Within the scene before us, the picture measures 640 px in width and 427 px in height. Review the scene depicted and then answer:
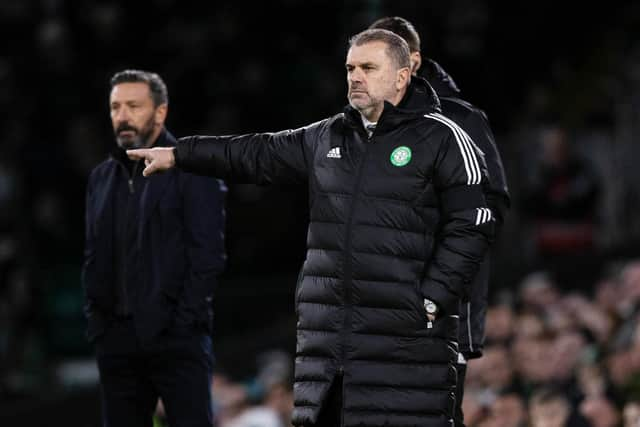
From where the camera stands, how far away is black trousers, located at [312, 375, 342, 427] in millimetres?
5652

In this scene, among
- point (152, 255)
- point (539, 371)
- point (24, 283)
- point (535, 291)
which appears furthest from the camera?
point (24, 283)

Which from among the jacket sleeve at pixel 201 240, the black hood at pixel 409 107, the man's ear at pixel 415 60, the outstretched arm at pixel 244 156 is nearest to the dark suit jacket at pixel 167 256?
the jacket sleeve at pixel 201 240

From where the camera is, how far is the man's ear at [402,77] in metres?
5.71

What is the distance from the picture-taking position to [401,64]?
5.71 meters

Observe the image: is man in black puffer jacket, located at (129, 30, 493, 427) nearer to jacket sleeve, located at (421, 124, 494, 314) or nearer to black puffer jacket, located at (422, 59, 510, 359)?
jacket sleeve, located at (421, 124, 494, 314)

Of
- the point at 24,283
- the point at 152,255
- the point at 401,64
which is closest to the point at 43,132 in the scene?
the point at 24,283

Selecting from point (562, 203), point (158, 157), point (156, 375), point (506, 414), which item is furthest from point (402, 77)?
point (562, 203)

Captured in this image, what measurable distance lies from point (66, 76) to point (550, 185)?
3.83 m

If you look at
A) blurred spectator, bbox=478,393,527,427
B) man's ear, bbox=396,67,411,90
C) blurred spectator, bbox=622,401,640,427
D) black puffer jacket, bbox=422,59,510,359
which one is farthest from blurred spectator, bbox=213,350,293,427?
man's ear, bbox=396,67,411,90

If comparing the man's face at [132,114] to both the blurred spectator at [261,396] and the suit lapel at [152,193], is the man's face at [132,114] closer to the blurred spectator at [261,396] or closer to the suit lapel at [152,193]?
the suit lapel at [152,193]

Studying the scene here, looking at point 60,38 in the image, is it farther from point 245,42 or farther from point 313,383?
point 313,383

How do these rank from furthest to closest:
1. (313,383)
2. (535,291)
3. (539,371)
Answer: (535,291) < (539,371) < (313,383)

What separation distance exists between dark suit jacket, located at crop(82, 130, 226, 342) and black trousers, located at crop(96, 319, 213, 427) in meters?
0.07

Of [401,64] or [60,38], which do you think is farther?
[60,38]
